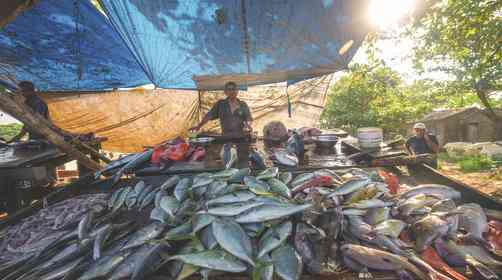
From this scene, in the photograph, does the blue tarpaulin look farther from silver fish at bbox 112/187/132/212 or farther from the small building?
the small building

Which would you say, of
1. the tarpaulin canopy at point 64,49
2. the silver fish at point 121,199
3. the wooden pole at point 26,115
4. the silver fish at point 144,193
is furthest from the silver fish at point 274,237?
the tarpaulin canopy at point 64,49

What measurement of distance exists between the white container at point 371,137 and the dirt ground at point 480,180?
19.5 ft

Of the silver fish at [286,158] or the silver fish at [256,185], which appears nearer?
the silver fish at [256,185]

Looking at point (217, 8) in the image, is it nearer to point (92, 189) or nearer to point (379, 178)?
point (92, 189)

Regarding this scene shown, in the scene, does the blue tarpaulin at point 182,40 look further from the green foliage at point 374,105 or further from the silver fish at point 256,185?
the green foliage at point 374,105

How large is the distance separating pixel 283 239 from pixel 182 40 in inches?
220

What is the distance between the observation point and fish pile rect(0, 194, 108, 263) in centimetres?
196

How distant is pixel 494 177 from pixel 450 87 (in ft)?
32.3

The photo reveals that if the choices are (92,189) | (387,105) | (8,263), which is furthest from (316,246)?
(387,105)

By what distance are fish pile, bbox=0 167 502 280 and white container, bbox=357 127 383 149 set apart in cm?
144

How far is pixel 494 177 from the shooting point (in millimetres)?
8883

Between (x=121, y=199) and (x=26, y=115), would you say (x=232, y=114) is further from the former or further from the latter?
(x=26, y=115)

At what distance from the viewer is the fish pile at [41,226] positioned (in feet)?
6.42

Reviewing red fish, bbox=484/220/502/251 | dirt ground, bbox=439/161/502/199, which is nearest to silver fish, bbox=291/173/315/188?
red fish, bbox=484/220/502/251
